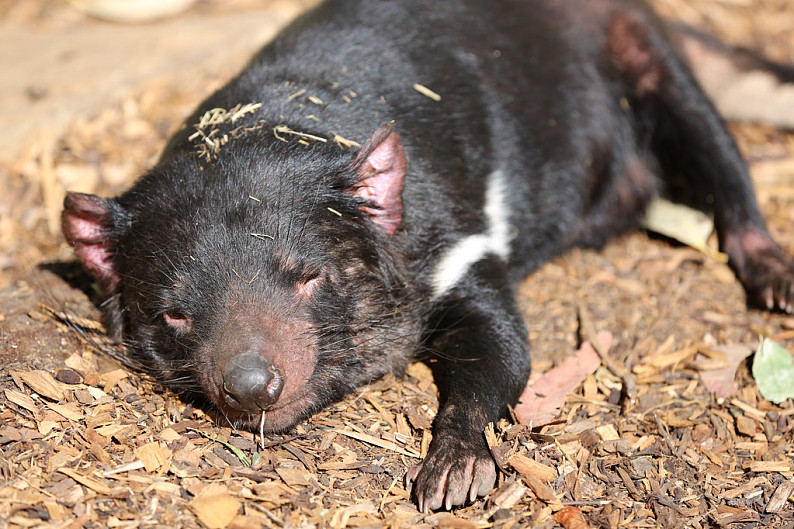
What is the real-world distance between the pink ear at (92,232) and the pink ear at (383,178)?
2.52 feet

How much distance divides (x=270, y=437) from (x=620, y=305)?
65.3 inches

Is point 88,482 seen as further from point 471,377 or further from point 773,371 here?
point 773,371

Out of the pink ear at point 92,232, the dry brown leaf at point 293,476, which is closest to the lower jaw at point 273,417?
the dry brown leaf at point 293,476

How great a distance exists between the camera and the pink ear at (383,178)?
2.35 m

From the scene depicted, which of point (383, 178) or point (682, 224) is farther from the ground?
point (383, 178)

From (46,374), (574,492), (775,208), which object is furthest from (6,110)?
(775,208)

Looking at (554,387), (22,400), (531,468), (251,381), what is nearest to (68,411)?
(22,400)

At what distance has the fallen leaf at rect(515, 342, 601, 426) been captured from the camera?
8.57 ft

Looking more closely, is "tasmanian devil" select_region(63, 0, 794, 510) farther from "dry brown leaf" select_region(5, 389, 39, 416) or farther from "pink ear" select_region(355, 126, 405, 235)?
"dry brown leaf" select_region(5, 389, 39, 416)

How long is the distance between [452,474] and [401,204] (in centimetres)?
82

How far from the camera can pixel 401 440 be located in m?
2.40

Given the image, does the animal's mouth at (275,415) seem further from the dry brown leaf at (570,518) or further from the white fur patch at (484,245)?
the dry brown leaf at (570,518)

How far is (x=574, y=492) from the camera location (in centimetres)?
228

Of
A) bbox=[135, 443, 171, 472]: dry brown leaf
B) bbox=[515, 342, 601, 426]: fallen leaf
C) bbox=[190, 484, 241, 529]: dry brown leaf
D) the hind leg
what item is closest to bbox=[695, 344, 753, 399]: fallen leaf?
bbox=[515, 342, 601, 426]: fallen leaf
